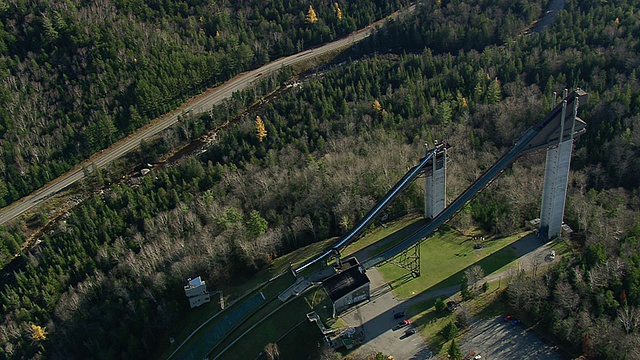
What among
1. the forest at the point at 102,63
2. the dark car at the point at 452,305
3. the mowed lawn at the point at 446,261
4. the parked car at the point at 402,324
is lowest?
the parked car at the point at 402,324

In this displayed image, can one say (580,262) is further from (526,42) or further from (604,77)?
(526,42)

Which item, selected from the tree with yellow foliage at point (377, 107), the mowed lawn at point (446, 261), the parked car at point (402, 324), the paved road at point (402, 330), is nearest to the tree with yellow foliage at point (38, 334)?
the paved road at point (402, 330)

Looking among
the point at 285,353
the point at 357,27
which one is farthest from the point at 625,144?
the point at 357,27

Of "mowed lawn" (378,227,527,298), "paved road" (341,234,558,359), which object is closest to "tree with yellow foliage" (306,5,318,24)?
"mowed lawn" (378,227,527,298)

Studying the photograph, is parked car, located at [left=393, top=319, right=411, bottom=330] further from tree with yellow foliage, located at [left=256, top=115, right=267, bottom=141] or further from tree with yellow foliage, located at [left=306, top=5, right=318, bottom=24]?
tree with yellow foliage, located at [left=306, top=5, right=318, bottom=24]

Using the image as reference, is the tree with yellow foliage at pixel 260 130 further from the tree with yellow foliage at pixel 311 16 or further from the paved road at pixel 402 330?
the tree with yellow foliage at pixel 311 16

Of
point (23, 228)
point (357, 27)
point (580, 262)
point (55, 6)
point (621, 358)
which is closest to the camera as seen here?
point (621, 358)
